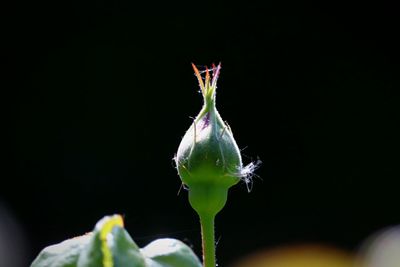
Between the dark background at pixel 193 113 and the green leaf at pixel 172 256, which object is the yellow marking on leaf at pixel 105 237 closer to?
the green leaf at pixel 172 256

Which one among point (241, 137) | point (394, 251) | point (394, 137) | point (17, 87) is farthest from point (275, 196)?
point (394, 251)

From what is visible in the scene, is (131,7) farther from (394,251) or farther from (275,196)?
(394,251)

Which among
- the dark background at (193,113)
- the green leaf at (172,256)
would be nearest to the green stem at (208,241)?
the green leaf at (172,256)

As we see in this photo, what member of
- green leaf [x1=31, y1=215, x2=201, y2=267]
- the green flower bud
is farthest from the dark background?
green leaf [x1=31, y1=215, x2=201, y2=267]

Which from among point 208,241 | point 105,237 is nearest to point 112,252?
point 105,237

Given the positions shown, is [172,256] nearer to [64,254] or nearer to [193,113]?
[64,254]

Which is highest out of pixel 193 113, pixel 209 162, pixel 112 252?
pixel 193 113

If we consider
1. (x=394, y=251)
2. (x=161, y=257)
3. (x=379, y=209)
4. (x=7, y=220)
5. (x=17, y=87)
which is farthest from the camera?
(x=17, y=87)
